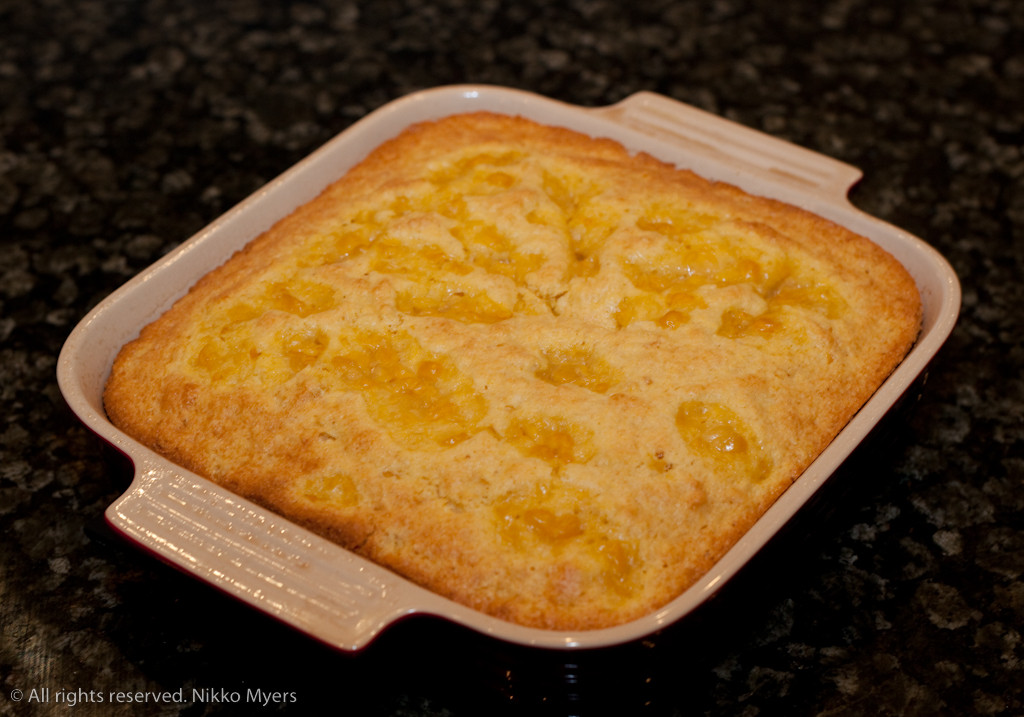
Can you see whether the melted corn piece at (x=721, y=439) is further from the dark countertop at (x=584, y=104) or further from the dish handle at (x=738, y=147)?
the dish handle at (x=738, y=147)

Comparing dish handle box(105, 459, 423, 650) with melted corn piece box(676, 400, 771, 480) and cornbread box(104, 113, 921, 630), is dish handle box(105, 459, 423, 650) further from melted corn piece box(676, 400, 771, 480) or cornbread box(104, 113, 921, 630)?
melted corn piece box(676, 400, 771, 480)

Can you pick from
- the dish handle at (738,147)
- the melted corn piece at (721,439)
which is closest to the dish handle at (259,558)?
the melted corn piece at (721,439)

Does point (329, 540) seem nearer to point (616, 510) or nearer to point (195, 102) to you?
point (616, 510)

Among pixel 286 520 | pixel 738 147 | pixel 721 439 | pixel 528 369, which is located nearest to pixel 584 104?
pixel 738 147

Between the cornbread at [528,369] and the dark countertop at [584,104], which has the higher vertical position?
the cornbread at [528,369]

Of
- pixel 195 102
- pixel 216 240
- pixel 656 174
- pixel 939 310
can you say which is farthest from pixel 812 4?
pixel 216 240

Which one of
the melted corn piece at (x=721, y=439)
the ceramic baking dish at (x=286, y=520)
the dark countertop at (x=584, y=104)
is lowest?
the dark countertop at (x=584, y=104)

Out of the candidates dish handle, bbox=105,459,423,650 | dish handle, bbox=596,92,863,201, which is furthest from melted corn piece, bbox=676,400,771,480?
dish handle, bbox=596,92,863,201
